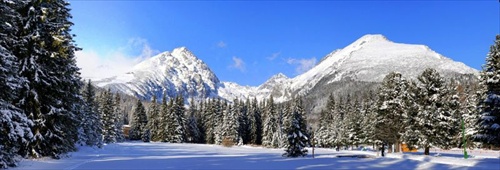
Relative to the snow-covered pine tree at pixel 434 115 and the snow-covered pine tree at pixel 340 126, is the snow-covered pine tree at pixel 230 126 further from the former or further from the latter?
the snow-covered pine tree at pixel 434 115

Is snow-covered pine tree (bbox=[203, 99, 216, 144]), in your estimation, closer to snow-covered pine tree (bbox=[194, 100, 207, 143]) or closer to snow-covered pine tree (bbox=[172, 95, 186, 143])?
snow-covered pine tree (bbox=[194, 100, 207, 143])

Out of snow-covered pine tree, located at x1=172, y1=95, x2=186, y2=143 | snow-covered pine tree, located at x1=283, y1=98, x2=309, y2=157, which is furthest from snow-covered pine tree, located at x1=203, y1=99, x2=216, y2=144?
snow-covered pine tree, located at x1=283, y1=98, x2=309, y2=157

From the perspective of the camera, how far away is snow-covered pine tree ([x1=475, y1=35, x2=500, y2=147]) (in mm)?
31859

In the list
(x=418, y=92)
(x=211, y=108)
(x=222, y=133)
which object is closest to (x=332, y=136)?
(x=222, y=133)

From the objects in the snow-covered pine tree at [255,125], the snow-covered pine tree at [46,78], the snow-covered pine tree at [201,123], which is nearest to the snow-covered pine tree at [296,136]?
the snow-covered pine tree at [46,78]

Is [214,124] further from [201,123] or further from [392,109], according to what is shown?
[392,109]

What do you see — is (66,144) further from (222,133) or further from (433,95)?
(222,133)

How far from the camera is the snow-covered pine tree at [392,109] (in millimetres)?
46938

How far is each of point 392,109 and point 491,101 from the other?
15.8m

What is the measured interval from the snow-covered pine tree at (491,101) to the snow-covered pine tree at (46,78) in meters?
31.8

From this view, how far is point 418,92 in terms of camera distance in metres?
40.9

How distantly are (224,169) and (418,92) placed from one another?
27.2 meters

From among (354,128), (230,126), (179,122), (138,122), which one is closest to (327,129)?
(354,128)

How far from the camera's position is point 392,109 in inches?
1870
